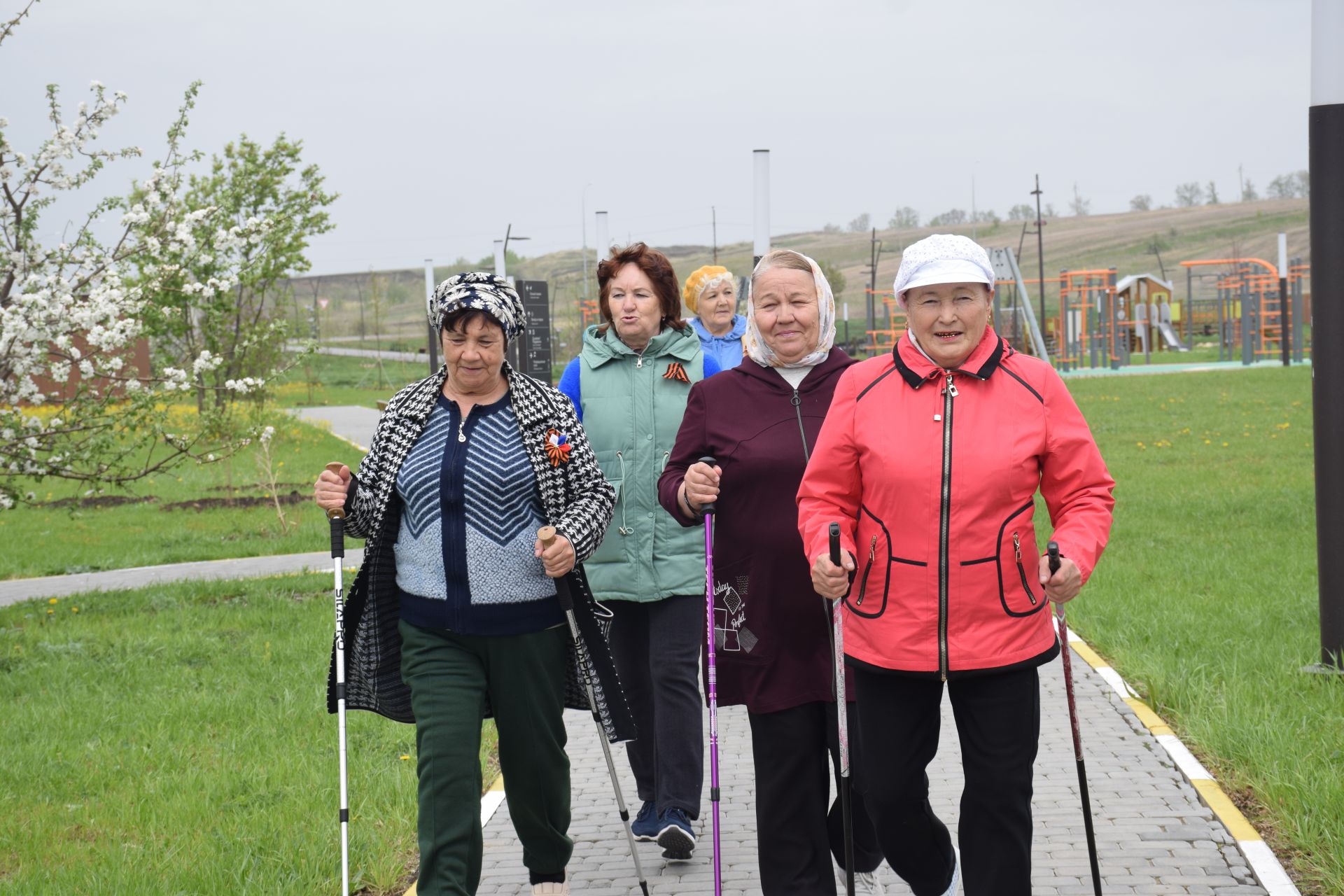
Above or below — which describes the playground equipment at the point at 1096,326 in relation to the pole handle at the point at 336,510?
above

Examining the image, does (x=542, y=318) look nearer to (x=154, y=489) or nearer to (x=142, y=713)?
(x=154, y=489)

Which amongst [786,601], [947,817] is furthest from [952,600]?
[947,817]

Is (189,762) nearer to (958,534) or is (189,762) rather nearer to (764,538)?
(764,538)

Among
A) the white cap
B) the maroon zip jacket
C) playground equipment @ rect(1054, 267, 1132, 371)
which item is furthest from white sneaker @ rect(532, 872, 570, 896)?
playground equipment @ rect(1054, 267, 1132, 371)

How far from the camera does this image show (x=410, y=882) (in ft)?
17.1

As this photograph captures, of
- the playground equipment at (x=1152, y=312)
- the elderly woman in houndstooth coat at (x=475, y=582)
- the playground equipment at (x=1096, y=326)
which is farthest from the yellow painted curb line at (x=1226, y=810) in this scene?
the playground equipment at (x=1152, y=312)

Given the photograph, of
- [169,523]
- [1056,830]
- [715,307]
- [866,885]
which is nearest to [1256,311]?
[169,523]

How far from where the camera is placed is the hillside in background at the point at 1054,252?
10981cm

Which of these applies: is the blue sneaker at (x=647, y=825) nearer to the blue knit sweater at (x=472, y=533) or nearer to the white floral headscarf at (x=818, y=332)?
the blue knit sweater at (x=472, y=533)

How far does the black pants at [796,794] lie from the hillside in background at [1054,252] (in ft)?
279

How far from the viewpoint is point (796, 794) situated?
4.32m

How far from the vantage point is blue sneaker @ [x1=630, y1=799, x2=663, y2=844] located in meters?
5.37

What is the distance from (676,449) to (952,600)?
1.30 metres

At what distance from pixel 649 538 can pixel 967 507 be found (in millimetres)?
1985
